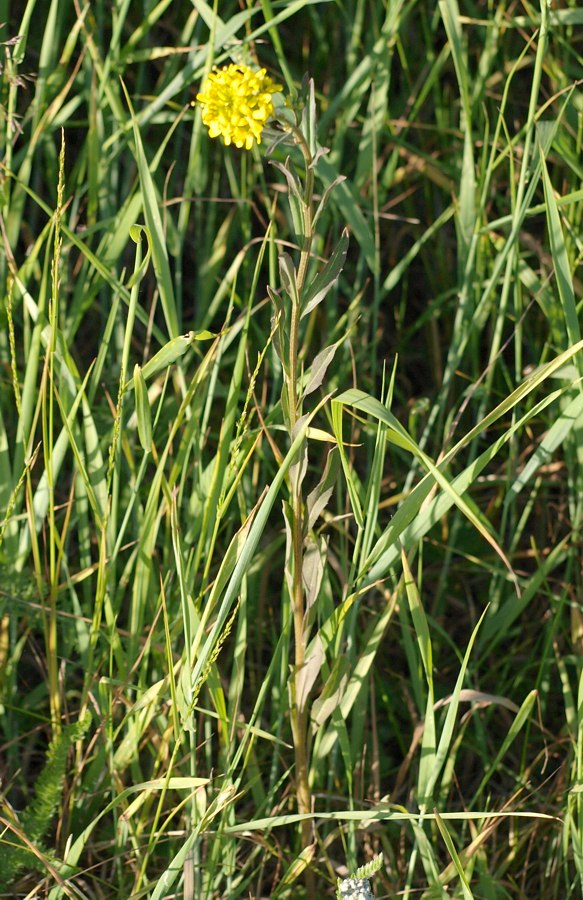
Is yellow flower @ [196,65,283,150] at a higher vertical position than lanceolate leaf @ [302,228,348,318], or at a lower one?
higher

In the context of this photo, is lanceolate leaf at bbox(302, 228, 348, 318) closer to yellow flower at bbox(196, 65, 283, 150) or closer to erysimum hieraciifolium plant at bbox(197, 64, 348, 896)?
erysimum hieraciifolium plant at bbox(197, 64, 348, 896)

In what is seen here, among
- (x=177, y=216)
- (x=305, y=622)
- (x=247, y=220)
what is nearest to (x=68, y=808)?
(x=305, y=622)

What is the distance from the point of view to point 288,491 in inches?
45.4

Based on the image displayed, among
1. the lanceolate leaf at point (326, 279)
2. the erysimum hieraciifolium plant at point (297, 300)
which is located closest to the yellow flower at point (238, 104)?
the erysimum hieraciifolium plant at point (297, 300)

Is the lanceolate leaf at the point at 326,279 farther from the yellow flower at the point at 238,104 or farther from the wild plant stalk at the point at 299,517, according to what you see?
the yellow flower at the point at 238,104

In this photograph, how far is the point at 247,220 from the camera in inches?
51.5

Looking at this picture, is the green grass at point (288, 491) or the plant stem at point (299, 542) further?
the green grass at point (288, 491)

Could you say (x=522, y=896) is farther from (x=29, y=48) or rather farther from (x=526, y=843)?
(x=29, y=48)

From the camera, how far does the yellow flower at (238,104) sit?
722 mm

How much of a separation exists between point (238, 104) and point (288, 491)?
538mm

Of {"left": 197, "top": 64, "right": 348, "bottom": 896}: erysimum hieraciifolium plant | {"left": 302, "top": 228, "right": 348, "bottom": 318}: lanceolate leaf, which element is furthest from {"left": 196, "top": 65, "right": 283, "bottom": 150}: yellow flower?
{"left": 302, "top": 228, "right": 348, "bottom": 318}: lanceolate leaf

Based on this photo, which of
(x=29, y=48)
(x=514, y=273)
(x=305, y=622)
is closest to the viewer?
(x=305, y=622)

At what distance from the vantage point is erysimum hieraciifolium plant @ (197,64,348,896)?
0.73m

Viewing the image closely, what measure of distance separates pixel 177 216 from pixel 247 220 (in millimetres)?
264
